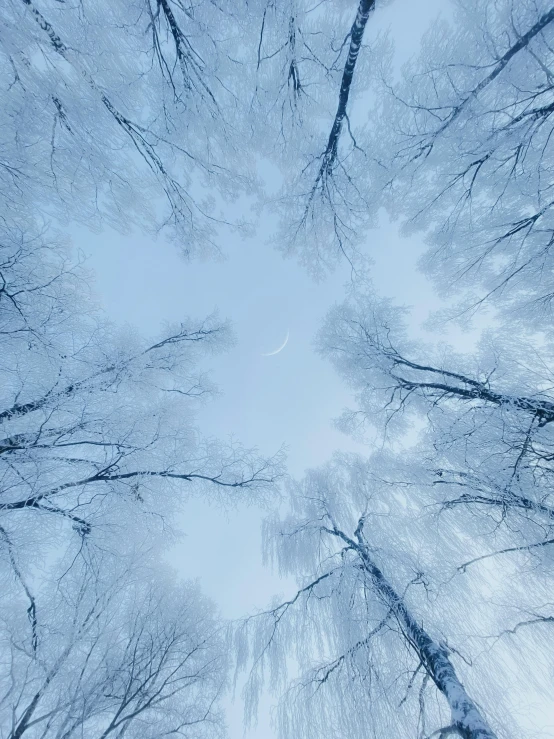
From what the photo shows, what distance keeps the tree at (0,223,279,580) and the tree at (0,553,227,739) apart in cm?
135

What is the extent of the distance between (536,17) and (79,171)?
4432 mm

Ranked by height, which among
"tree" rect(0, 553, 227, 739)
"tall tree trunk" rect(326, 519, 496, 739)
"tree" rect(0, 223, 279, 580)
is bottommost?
"tall tree trunk" rect(326, 519, 496, 739)

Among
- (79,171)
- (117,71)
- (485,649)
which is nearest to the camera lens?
(117,71)

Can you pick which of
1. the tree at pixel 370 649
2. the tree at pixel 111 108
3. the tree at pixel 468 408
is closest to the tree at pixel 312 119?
the tree at pixel 111 108

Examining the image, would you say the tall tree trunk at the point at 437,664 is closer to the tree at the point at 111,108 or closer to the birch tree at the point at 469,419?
the birch tree at the point at 469,419

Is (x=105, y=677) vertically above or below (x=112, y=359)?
below

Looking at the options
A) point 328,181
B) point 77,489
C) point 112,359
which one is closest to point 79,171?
point 112,359

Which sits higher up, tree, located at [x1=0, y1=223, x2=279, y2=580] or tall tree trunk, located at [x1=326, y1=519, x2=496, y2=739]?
tree, located at [x1=0, y1=223, x2=279, y2=580]

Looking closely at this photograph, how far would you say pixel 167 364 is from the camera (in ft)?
16.0

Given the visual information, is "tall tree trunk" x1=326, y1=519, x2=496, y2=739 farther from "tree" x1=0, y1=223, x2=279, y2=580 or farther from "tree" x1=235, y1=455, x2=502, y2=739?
"tree" x1=0, y1=223, x2=279, y2=580

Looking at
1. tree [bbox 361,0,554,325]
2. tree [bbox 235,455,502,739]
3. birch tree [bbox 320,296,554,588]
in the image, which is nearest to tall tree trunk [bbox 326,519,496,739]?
tree [bbox 235,455,502,739]

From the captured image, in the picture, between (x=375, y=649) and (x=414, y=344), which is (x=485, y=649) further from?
(x=414, y=344)

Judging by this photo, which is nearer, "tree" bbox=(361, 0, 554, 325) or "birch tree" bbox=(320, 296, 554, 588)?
"tree" bbox=(361, 0, 554, 325)

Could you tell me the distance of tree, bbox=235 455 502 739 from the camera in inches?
113
